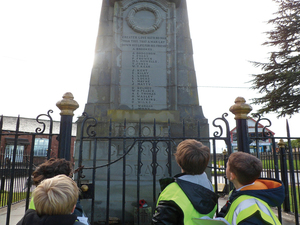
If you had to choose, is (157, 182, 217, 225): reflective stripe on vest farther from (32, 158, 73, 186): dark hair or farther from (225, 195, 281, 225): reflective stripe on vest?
(32, 158, 73, 186): dark hair

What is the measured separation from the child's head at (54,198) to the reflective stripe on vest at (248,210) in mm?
1205

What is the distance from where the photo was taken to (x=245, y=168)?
6.19 ft

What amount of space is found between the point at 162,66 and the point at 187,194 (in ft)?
14.1

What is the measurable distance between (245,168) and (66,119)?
247cm

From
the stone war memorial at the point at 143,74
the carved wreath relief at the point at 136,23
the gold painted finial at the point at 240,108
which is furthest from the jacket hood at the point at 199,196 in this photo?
the carved wreath relief at the point at 136,23

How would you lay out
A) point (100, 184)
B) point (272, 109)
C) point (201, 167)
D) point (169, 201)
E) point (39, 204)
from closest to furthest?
point (39, 204) < point (169, 201) < point (201, 167) < point (100, 184) < point (272, 109)

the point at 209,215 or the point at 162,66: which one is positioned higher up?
the point at 162,66

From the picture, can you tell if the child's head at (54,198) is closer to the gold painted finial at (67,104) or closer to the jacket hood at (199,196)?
the jacket hood at (199,196)

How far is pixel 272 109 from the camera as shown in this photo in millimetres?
16062

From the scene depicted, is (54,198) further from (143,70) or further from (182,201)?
(143,70)

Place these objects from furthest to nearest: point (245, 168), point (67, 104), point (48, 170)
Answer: point (67, 104) < point (48, 170) < point (245, 168)

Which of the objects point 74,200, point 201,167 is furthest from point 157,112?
point 74,200

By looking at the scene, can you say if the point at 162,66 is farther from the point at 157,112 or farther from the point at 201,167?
the point at 201,167

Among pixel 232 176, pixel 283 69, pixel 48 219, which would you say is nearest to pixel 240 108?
pixel 232 176
